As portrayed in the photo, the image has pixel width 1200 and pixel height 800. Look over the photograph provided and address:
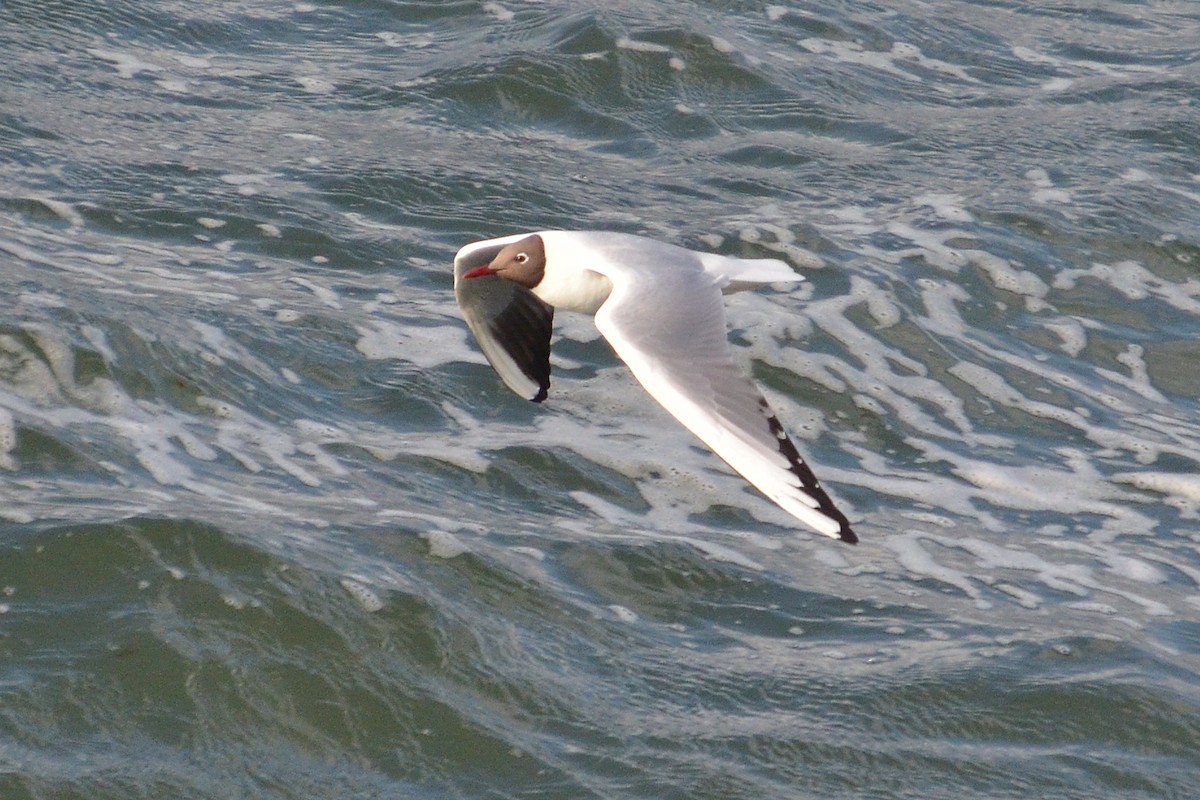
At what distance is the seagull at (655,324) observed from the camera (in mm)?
4312

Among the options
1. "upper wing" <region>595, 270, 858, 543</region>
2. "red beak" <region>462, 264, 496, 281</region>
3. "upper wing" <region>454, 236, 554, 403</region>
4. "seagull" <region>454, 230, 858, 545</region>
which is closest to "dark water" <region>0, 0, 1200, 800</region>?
"upper wing" <region>454, 236, 554, 403</region>

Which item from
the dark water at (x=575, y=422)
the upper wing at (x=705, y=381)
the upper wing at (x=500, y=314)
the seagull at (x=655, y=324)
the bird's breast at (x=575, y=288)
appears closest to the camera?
the upper wing at (x=705, y=381)

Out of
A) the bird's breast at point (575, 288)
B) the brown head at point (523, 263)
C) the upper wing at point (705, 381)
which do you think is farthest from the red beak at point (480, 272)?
the upper wing at point (705, 381)

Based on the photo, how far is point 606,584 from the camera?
17.7 feet

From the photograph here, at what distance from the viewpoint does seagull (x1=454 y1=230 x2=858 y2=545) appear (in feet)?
14.1

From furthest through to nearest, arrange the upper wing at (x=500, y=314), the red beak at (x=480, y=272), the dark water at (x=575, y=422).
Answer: the upper wing at (x=500, y=314) → the red beak at (x=480, y=272) → the dark water at (x=575, y=422)

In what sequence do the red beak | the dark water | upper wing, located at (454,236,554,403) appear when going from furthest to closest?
upper wing, located at (454,236,554,403) → the red beak → the dark water

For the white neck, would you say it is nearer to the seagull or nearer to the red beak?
the seagull

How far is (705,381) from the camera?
4.62m

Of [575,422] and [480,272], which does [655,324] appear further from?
[575,422]

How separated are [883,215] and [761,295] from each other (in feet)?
3.34

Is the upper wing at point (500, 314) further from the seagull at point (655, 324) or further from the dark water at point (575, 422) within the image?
the dark water at point (575, 422)

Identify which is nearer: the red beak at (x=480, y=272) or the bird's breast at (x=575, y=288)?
the bird's breast at (x=575, y=288)

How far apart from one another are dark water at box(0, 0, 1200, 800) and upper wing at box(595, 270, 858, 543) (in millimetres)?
831
